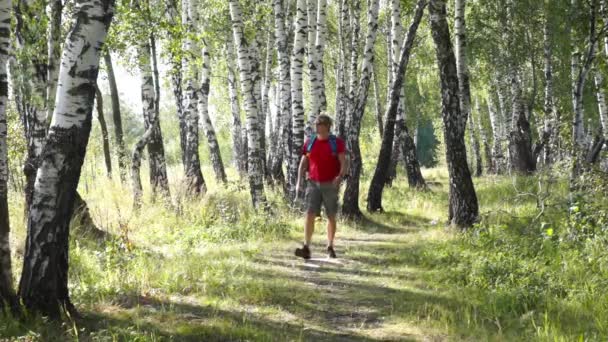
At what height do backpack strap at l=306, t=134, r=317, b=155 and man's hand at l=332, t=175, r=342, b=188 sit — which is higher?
backpack strap at l=306, t=134, r=317, b=155

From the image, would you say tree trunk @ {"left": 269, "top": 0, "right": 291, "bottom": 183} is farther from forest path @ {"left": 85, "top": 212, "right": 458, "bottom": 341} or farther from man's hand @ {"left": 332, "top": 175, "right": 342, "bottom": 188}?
forest path @ {"left": 85, "top": 212, "right": 458, "bottom": 341}

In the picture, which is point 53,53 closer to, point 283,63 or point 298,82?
point 298,82

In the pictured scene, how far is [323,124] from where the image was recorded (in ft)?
26.1

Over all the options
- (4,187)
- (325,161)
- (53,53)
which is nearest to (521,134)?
(325,161)

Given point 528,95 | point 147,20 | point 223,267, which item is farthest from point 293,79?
point 528,95

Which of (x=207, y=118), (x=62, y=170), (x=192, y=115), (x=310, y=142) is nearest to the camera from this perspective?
(x=62, y=170)

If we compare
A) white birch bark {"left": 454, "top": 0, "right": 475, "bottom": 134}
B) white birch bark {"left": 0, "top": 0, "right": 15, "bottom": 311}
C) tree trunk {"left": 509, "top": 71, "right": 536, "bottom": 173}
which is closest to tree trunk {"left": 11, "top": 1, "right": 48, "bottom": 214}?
white birch bark {"left": 0, "top": 0, "right": 15, "bottom": 311}

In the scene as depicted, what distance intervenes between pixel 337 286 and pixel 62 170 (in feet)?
11.0

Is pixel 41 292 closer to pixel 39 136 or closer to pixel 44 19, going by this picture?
pixel 39 136

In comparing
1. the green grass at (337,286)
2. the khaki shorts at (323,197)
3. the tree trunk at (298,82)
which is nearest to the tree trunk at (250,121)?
A: the tree trunk at (298,82)

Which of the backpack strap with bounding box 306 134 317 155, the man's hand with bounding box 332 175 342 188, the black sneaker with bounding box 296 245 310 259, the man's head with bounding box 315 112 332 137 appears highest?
the man's head with bounding box 315 112 332 137

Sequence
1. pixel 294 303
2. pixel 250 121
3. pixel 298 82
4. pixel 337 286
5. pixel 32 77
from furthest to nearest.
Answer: pixel 298 82 → pixel 250 121 → pixel 32 77 → pixel 337 286 → pixel 294 303

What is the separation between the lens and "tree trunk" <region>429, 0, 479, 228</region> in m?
9.73

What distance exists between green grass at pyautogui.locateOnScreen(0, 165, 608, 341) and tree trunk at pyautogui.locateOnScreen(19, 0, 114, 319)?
31cm
